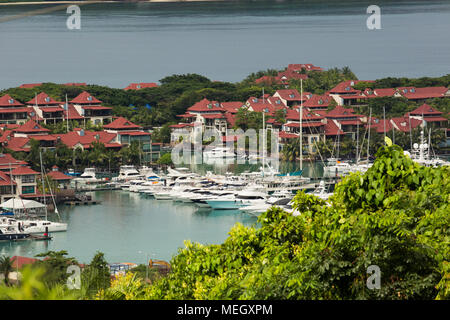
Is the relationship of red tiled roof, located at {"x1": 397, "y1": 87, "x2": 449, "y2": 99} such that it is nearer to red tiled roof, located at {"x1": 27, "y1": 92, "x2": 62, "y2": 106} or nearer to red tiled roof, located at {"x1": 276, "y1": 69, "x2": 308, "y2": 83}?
red tiled roof, located at {"x1": 276, "y1": 69, "x2": 308, "y2": 83}

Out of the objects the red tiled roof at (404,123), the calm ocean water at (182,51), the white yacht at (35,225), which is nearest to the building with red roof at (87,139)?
the calm ocean water at (182,51)

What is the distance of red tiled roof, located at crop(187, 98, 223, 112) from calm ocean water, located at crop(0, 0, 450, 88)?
1610 cm

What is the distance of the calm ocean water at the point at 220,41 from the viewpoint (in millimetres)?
43875

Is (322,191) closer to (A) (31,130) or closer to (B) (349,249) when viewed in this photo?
(A) (31,130)

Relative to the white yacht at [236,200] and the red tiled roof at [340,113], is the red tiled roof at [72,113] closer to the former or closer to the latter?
the red tiled roof at [340,113]

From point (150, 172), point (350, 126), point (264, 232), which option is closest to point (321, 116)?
point (350, 126)

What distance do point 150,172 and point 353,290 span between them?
1294 centimetres

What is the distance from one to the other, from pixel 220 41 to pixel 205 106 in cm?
4008

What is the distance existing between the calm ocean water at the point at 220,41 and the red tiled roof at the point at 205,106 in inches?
634

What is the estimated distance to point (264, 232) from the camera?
3.78m

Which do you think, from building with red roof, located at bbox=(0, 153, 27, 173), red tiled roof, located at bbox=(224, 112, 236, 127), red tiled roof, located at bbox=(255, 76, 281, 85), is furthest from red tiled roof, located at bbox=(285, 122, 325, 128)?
red tiled roof, located at bbox=(255, 76, 281, 85)

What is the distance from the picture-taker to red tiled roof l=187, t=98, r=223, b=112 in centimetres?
2105
